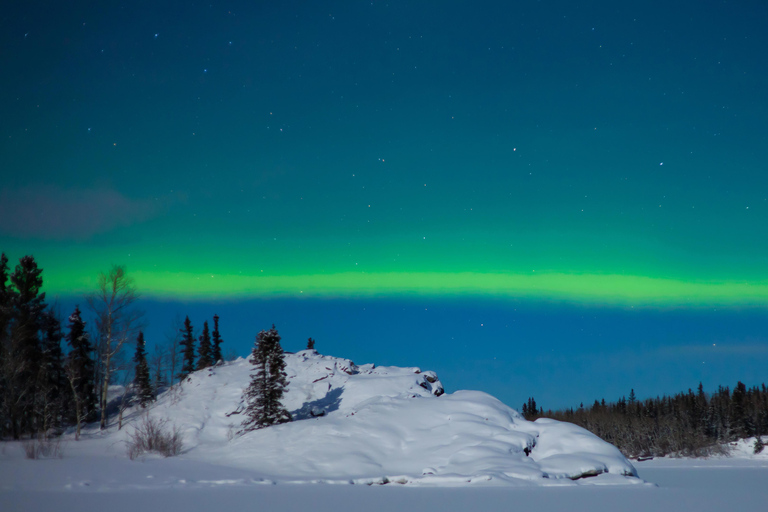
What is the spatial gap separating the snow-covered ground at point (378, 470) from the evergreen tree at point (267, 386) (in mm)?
3660

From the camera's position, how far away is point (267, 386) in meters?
41.6

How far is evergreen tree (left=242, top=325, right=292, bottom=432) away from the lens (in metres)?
41.0

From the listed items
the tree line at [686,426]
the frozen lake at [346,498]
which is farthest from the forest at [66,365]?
the tree line at [686,426]

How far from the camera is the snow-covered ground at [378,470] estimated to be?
52.5 feet

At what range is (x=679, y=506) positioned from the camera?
628 inches

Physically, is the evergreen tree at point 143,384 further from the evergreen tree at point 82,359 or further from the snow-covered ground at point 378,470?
the snow-covered ground at point 378,470

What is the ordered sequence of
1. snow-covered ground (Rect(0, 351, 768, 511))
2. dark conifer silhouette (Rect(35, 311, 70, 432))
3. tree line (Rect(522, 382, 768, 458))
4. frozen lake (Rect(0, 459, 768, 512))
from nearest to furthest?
1. frozen lake (Rect(0, 459, 768, 512))
2. snow-covered ground (Rect(0, 351, 768, 511))
3. dark conifer silhouette (Rect(35, 311, 70, 432))
4. tree line (Rect(522, 382, 768, 458))

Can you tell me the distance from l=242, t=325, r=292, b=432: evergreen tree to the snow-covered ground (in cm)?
366

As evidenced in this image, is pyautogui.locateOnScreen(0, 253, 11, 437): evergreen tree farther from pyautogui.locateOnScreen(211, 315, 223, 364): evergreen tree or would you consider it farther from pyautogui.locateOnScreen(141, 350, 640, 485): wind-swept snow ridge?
pyautogui.locateOnScreen(211, 315, 223, 364): evergreen tree

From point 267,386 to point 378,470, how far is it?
17.7m

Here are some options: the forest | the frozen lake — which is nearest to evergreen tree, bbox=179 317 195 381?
the forest

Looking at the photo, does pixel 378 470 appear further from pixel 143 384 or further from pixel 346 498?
pixel 143 384

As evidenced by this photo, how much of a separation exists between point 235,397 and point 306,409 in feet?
24.1

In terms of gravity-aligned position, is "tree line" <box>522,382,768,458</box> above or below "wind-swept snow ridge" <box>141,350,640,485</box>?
below
